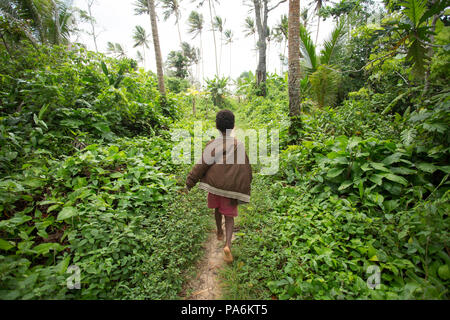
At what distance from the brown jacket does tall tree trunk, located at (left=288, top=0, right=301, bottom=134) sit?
9.50ft

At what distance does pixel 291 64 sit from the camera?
445 centimetres

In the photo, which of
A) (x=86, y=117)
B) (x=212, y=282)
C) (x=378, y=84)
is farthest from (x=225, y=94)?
(x=212, y=282)

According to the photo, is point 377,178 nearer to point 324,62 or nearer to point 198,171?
point 198,171

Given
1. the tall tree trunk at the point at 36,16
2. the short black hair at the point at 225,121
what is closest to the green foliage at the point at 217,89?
the tall tree trunk at the point at 36,16

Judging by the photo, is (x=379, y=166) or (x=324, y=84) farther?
(x=324, y=84)

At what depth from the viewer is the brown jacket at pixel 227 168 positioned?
2.25 meters

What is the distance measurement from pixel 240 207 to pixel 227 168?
1457mm

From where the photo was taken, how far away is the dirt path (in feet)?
6.70

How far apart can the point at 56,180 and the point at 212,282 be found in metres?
2.36

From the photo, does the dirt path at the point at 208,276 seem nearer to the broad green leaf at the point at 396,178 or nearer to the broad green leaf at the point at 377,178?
the broad green leaf at the point at 377,178

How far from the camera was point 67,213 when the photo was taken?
202 cm

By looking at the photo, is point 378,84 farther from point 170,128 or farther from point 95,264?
point 95,264

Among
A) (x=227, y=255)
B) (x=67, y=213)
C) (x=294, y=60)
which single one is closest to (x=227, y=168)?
(x=227, y=255)

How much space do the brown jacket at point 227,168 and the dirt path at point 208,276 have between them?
869mm
